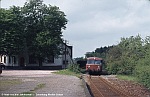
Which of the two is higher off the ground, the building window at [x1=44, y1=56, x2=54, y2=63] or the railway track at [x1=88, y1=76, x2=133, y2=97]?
the building window at [x1=44, y1=56, x2=54, y2=63]

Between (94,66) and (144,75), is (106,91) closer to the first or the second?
(144,75)

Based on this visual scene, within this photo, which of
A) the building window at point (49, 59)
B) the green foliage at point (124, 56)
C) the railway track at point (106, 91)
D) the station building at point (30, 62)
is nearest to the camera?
the railway track at point (106, 91)

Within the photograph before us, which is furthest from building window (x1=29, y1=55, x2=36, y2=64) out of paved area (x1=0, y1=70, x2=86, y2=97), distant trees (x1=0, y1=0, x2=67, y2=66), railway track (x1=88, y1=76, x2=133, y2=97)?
railway track (x1=88, y1=76, x2=133, y2=97)

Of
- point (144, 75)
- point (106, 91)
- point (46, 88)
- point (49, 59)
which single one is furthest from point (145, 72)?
point (49, 59)

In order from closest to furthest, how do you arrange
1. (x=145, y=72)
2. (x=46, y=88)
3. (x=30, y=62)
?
(x=46, y=88) < (x=145, y=72) < (x=30, y=62)

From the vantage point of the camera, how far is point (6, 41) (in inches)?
2399

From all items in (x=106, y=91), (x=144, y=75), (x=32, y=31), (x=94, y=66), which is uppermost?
(x=32, y=31)

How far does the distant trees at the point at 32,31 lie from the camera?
53.3 m

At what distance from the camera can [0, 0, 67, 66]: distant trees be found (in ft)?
175

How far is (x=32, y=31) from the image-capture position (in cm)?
5906

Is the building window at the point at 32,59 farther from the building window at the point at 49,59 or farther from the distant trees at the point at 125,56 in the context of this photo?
the distant trees at the point at 125,56

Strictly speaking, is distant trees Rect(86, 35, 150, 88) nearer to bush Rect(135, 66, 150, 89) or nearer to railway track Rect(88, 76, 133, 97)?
bush Rect(135, 66, 150, 89)

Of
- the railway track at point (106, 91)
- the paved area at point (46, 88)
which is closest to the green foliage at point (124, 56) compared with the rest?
the railway track at point (106, 91)

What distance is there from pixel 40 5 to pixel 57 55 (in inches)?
568
